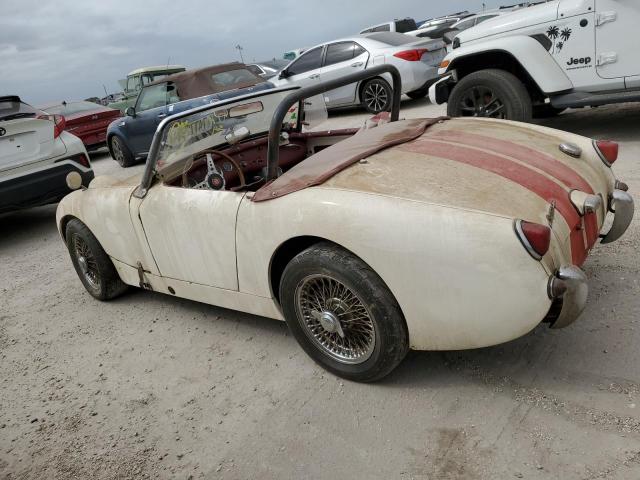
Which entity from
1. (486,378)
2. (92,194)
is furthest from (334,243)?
(92,194)

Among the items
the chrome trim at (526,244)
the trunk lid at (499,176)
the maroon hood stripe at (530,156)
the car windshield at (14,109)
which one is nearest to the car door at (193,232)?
the trunk lid at (499,176)

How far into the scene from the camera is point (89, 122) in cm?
1197

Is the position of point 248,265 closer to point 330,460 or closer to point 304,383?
point 304,383

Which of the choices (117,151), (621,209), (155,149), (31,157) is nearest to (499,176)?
(621,209)

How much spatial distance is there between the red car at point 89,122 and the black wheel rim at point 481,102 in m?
8.97

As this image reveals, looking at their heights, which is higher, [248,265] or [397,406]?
[248,265]

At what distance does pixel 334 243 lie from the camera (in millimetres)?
2371

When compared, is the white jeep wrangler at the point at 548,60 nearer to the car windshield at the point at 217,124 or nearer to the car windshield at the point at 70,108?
the car windshield at the point at 217,124

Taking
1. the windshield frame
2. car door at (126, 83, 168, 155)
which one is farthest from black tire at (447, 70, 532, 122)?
car door at (126, 83, 168, 155)

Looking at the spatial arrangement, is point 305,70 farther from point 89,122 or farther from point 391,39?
point 89,122

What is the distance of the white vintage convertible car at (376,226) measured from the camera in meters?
2.02

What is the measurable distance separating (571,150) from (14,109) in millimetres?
6040

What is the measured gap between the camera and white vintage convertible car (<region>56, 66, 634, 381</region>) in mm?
2016

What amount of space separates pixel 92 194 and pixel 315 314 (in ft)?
7.03
